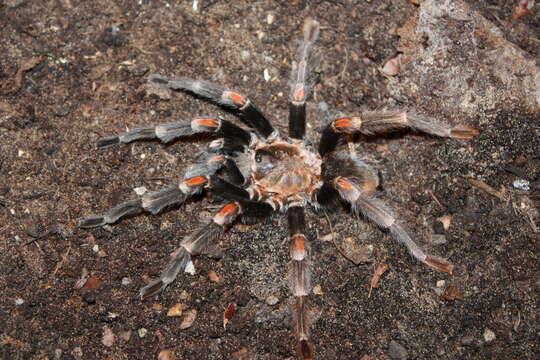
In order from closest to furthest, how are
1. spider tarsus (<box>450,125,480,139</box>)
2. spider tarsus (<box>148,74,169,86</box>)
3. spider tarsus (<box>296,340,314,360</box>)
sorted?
spider tarsus (<box>296,340,314,360</box>) → spider tarsus (<box>450,125,480,139</box>) → spider tarsus (<box>148,74,169,86</box>)

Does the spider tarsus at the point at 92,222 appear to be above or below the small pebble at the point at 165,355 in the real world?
above

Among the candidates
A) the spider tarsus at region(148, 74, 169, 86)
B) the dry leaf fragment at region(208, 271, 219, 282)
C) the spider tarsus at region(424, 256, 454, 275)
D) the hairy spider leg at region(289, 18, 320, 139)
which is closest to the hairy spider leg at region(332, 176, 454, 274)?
the spider tarsus at region(424, 256, 454, 275)

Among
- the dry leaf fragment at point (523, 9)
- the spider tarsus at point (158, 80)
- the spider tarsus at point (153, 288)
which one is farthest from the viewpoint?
the dry leaf fragment at point (523, 9)

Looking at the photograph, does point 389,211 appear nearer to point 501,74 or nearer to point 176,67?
point 501,74

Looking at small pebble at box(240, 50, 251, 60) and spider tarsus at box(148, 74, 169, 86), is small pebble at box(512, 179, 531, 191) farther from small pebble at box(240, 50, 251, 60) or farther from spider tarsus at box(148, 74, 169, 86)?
spider tarsus at box(148, 74, 169, 86)

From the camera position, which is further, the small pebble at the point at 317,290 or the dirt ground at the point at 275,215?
the small pebble at the point at 317,290

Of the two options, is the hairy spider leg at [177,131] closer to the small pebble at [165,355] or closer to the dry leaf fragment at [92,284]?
the dry leaf fragment at [92,284]

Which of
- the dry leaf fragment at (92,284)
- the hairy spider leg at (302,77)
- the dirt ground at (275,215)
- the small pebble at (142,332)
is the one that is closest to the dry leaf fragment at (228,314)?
the dirt ground at (275,215)

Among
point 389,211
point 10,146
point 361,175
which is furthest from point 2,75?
point 389,211
